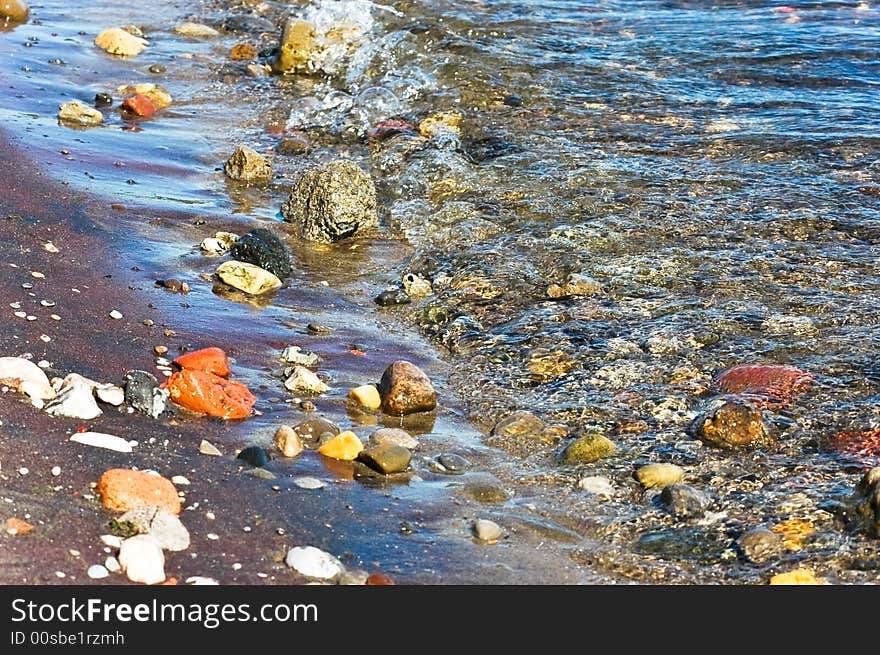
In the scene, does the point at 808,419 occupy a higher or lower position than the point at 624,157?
lower

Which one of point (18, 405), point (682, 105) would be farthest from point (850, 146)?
point (18, 405)

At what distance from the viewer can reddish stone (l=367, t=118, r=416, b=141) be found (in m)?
9.07

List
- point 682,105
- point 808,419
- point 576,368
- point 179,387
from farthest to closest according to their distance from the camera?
1. point 682,105
2. point 576,368
3. point 808,419
4. point 179,387

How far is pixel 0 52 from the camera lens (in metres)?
9.76

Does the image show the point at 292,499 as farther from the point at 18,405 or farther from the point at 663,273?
the point at 663,273

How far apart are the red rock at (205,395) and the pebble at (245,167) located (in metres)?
3.52

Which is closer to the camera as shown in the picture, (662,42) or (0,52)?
(0,52)

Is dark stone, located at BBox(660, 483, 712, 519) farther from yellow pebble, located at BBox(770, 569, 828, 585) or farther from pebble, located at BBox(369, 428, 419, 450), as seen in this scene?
pebble, located at BBox(369, 428, 419, 450)

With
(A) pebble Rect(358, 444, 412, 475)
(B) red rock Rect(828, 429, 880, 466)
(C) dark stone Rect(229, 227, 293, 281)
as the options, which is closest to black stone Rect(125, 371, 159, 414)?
(A) pebble Rect(358, 444, 412, 475)

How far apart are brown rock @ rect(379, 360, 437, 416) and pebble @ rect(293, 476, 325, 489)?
2.54 ft

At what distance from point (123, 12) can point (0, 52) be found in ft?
9.48

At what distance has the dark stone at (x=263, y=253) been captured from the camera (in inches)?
244

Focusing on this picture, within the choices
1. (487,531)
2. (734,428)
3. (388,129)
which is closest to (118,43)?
(388,129)

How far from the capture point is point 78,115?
829 centimetres
